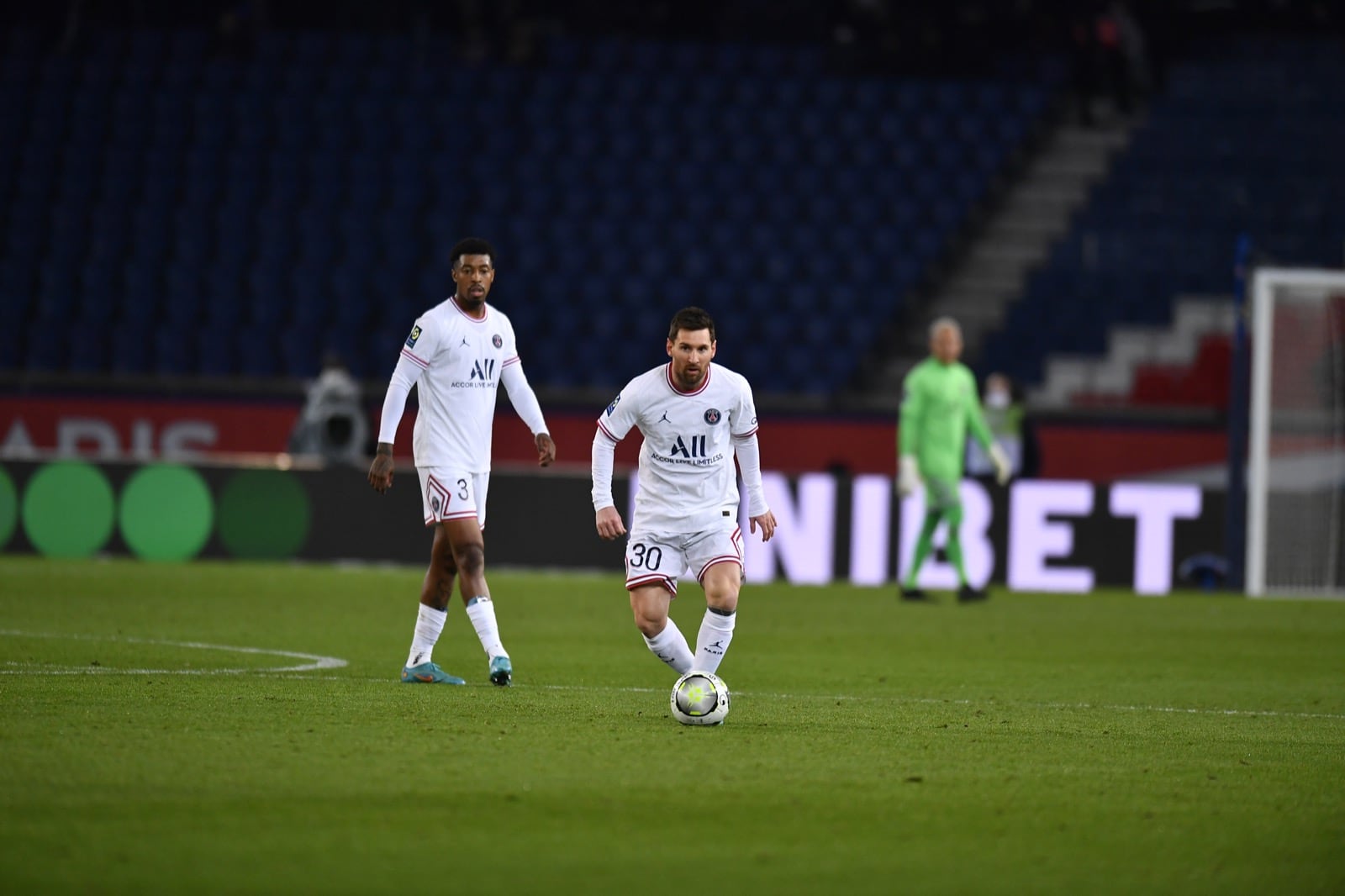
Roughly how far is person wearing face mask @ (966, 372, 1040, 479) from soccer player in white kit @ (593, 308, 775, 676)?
1016 centimetres

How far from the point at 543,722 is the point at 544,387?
14.4m

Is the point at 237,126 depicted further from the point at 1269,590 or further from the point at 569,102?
the point at 1269,590

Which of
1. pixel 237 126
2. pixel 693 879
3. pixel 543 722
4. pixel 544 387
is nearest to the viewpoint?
pixel 693 879

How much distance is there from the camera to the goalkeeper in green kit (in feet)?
52.0

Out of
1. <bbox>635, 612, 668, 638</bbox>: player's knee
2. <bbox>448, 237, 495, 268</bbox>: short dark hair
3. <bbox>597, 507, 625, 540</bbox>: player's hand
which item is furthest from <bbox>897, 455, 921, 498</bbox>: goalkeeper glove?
<bbox>597, 507, 625, 540</bbox>: player's hand

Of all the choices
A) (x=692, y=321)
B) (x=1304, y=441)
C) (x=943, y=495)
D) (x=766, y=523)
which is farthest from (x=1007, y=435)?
(x=692, y=321)

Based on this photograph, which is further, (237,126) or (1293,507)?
(237,126)

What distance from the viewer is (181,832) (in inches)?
214

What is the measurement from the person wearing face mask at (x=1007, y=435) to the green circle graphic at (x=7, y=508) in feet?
29.5

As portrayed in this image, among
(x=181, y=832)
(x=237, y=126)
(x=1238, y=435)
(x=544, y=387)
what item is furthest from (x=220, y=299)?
(x=181, y=832)

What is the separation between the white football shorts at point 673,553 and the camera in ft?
27.4

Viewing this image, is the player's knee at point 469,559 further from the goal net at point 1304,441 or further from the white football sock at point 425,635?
the goal net at point 1304,441

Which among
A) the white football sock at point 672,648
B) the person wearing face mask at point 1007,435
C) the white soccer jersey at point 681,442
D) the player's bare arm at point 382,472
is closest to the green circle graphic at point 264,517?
the person wearing face mask at point 1007,435

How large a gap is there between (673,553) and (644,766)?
5.88 feet
